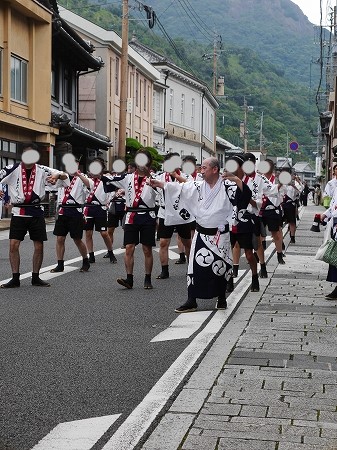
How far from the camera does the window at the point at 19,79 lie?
84.5ft

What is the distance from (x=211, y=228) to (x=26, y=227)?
3.16m

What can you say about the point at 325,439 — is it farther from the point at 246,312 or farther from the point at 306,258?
the point at 306,258

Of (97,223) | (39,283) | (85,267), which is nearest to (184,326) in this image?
(39,283)

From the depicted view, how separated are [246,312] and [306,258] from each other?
707 centimetres

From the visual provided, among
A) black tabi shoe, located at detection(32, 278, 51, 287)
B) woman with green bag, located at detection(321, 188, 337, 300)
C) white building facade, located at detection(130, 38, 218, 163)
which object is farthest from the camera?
white building facade, located at detection(130, 38, 218, 163)

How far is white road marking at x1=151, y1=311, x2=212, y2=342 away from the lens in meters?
6.98

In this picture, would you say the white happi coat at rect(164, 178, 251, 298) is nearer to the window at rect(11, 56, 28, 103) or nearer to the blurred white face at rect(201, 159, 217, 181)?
the blurred white face at rect(201, 159, 217, 181)

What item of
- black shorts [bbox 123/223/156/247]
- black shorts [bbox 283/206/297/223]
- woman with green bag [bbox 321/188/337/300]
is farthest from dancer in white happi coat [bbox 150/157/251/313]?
black shorts [bbox 283/206/297/223]

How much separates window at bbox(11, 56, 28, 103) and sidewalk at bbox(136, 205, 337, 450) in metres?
19.1

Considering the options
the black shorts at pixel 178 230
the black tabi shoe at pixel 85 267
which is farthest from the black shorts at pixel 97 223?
the black shorts at pixel 178 230

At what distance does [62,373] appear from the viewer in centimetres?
556

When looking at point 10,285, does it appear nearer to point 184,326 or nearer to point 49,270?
point 49,270

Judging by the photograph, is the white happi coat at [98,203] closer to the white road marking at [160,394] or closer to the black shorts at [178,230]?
the black shorts at [178,230]

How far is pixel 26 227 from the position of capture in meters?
10.4
